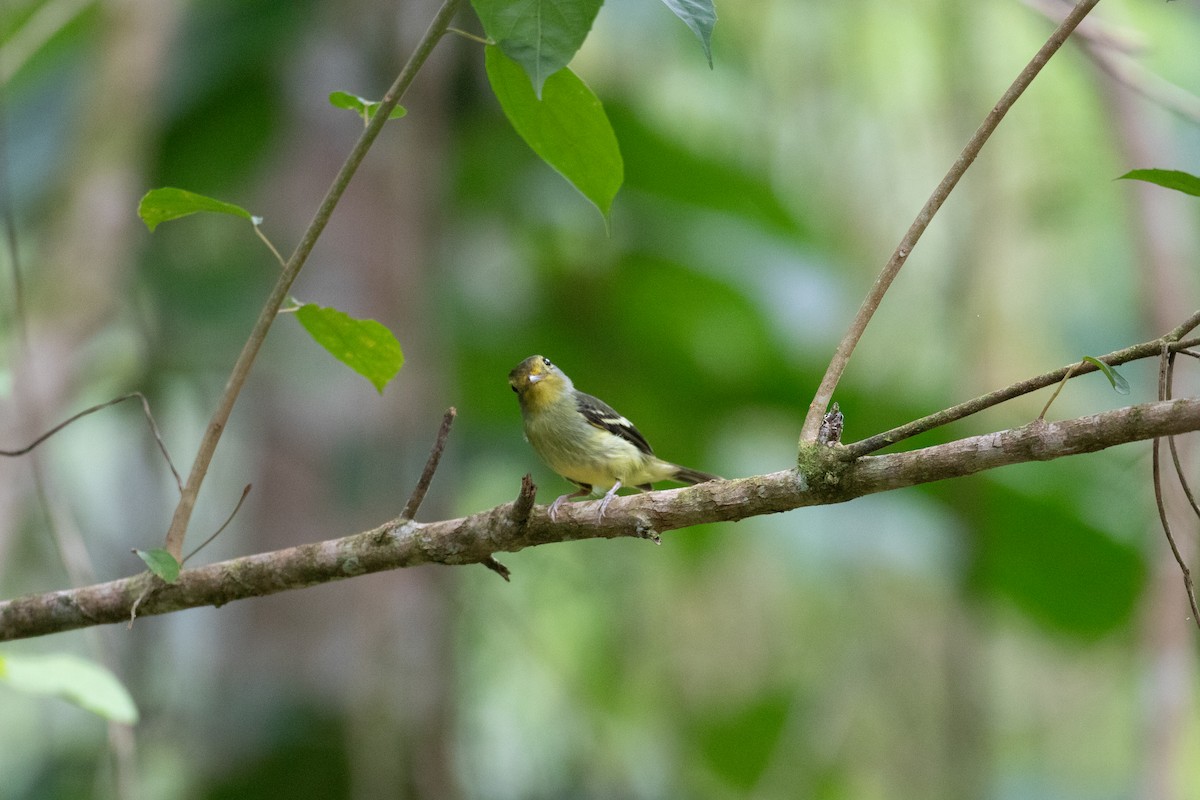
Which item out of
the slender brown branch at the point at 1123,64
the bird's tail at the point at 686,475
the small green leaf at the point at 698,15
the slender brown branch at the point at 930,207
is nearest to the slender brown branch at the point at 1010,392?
the slender brown branch at the point at 930,207

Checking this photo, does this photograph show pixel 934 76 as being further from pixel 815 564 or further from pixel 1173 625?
pixel 1173 625

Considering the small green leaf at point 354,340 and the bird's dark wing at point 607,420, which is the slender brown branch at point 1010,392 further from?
the bird's dark wing at point 607,420

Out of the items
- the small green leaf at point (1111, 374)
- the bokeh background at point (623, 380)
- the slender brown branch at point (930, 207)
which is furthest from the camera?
the bokeh background at point (623, 380)

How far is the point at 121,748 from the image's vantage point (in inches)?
101

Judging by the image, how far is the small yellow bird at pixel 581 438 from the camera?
11.2 ft

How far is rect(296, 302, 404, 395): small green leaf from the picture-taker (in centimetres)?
185

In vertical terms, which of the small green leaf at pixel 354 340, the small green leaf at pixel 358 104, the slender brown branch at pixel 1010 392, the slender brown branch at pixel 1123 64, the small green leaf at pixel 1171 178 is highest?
the slender brown branch at pixel 1123 64

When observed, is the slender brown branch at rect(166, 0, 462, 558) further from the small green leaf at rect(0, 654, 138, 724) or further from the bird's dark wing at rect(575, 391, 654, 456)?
the bird's dark wing at rect(575, 391, 654, 456)

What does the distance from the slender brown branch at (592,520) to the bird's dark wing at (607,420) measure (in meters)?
1.65

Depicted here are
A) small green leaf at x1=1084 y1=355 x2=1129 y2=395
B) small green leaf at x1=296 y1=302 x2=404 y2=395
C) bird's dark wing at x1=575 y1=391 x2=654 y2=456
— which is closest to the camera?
small green leaf at x1=1084 y1=355 x2=1129 y2=395

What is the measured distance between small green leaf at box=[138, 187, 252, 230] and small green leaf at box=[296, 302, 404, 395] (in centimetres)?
20

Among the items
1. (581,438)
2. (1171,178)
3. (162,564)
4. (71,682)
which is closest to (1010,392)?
(1171,178)

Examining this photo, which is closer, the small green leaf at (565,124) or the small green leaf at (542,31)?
the small green leaf at (542,31)

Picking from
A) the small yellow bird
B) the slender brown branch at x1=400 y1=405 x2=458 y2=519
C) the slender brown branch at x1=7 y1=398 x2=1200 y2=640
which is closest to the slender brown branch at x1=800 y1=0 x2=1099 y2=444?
the slender brown branch at x1=7 y1=398 x2=1200 y2=640
